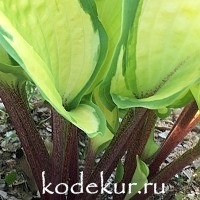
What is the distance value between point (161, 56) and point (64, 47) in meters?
0.12

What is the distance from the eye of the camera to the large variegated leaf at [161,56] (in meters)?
0.67

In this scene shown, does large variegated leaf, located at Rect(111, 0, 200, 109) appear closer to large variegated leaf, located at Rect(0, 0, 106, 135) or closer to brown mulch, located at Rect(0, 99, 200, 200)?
large variegated leaf, located at Rect(0, 0, 106, 135)

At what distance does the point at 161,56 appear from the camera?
707 millimetres

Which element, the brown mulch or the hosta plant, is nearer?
the hosta plant

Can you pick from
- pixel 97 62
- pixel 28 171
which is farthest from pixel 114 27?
pixel 28 171

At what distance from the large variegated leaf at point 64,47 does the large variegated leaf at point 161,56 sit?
0.04 m

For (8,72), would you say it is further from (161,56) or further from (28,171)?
(28,171)

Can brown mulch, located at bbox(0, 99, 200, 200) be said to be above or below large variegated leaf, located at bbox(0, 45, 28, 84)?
below

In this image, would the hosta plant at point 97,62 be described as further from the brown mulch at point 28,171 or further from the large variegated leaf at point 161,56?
the brown mulch at point 28,171

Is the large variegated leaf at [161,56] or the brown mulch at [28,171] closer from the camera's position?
the large variegated leaf at [161,56]

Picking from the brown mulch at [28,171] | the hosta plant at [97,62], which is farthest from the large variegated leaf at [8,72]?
the brown mulch at [28,171]

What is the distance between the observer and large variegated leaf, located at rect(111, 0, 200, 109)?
666 mm

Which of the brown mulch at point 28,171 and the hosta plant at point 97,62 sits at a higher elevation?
the hosta plant at point 97,62

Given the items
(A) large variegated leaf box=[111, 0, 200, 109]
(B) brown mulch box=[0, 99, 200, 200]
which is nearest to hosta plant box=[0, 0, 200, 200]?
(A) large variegated leaf box=[111, 0, 200, 109]
